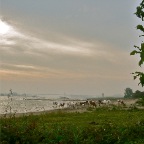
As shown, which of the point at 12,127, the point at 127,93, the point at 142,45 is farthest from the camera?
the point at 127,93

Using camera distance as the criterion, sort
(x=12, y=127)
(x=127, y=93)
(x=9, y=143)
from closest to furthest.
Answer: (x=9, y=143) → (x=12, y=127) → (x=127, y=93)

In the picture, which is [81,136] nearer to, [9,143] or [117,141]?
[117,141]

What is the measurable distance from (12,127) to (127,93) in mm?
146856

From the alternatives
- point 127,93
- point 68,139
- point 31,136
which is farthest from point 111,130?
point 127,93

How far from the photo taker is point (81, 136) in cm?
1368

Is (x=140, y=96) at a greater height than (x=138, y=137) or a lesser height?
greater

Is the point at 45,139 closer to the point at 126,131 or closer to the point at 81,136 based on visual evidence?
the point at 81,136

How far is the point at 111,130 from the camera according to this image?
559 inches

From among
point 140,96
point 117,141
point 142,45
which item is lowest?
point 117,141

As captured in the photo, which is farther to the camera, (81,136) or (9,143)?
(81,136)

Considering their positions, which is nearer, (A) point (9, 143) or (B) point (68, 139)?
(A) point (9, 143)

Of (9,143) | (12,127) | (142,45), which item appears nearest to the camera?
(9,143)

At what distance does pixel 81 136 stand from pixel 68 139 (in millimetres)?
921

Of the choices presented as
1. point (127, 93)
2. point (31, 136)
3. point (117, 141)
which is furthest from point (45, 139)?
point (127, 93)
